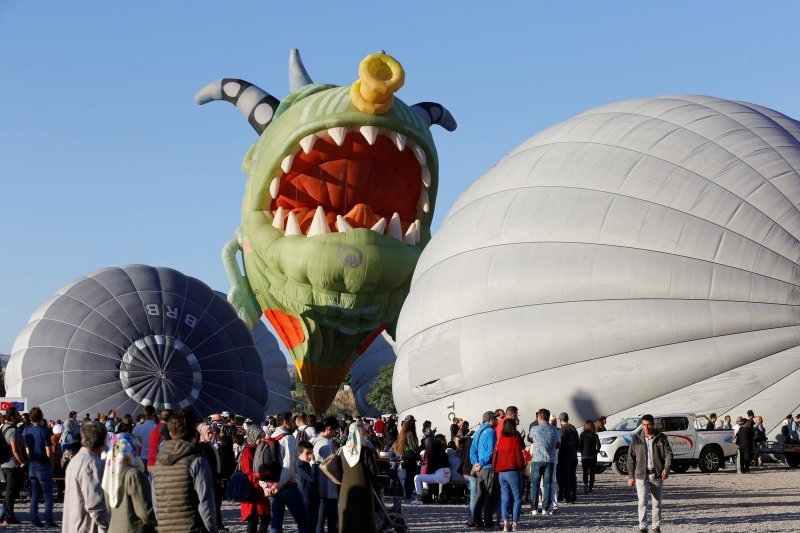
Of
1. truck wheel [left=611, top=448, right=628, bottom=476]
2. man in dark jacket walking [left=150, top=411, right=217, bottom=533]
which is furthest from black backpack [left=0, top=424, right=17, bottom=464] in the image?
truck wheel [left=611, top=448, right=628, bottom=476]

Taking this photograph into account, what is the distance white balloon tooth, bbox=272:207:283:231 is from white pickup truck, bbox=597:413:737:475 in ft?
35.8

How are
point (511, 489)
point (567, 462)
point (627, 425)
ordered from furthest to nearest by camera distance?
point (627, 425), point (567, 462), point (511, 489)

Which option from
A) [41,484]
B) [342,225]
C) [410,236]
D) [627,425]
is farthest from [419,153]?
[41,484]

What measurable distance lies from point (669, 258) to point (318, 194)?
12.7 meters

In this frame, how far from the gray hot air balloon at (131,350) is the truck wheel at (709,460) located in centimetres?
1013

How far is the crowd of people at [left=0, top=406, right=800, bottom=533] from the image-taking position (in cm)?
617

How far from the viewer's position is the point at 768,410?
16766 millimetres

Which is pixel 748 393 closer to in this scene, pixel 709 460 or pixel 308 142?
pixel 709 460

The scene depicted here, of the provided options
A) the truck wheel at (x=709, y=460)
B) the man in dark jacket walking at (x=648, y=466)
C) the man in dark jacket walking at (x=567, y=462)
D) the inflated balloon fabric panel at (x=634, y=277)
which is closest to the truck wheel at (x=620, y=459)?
the truck wheel at (x=709, y=460)

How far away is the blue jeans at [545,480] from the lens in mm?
13118

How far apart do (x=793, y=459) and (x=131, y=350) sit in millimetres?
12488

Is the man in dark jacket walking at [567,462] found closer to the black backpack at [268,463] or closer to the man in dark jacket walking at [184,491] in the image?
the black backpack at [268,463]

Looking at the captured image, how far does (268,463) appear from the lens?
9125 mm

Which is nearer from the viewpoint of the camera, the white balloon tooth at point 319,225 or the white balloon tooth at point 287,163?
the white balloon tooth at point 287,163
